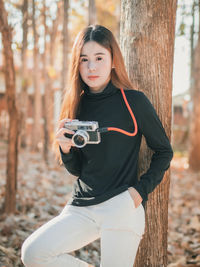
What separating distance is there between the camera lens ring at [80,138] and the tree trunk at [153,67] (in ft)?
2.33

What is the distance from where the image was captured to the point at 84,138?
193 centimetres

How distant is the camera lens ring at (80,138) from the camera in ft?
6.35

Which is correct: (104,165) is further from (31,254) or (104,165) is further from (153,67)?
(153,67)

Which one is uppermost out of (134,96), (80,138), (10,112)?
(134,96)

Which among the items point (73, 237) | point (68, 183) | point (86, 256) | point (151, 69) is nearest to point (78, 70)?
point (151, 69)

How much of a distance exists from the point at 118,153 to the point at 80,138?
0.99 ft

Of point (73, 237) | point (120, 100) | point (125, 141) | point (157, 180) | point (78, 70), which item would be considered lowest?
point (73, 237)

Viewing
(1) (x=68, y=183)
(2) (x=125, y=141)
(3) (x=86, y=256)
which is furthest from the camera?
(1) (x=68, y=183)

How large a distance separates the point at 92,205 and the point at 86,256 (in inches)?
66.4

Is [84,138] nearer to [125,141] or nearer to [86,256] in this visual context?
[125,141]

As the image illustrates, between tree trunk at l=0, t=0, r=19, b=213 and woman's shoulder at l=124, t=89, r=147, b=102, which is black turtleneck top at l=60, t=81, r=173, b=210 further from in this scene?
tree trunk at l=0, t=0, r=19, b=213

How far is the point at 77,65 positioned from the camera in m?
2.26

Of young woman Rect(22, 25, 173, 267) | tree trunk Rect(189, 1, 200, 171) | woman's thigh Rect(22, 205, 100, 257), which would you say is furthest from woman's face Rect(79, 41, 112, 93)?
tree trunk Rect(189, 1, 200, 171)

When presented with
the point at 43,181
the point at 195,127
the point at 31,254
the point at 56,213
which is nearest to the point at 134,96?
the point at 31,254
